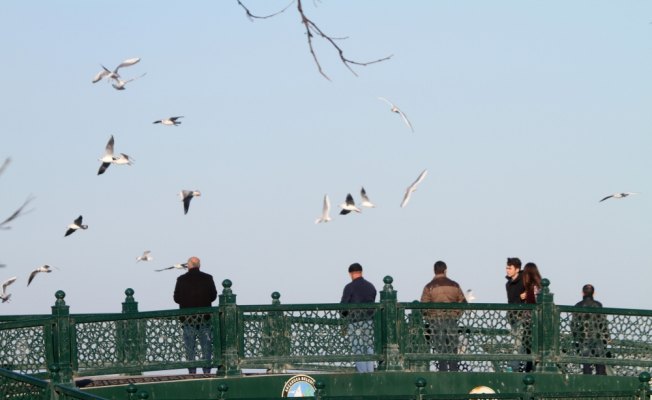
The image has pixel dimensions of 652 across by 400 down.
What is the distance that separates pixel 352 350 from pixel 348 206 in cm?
302

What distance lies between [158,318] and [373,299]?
2862 millimetres

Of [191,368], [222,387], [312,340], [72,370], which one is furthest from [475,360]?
[222,387]

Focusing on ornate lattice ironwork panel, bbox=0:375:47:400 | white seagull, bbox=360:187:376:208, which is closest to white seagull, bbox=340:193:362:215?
white seagull, bbox=360:187:376:208

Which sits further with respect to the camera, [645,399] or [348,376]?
[348,376]

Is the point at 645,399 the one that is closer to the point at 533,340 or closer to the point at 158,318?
the point at 533,340

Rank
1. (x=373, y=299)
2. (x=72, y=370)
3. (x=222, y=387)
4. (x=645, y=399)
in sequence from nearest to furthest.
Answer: (x=222, y=387)
(x=645, y=399)
(x=72, y=370)
(x=373, y=299)

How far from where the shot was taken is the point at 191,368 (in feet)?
69.6

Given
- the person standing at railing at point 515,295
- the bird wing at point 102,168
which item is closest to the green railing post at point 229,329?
the bird wing at point 102,168

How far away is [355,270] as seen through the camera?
2128 centimetres

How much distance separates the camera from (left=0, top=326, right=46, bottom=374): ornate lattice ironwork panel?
64.4 ft

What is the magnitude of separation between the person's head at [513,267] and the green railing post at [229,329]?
3631 millimetres

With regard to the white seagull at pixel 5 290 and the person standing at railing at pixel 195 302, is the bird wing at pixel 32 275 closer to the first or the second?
the white seagull at pixel 5 290

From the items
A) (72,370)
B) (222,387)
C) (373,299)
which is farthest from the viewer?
(373,299)

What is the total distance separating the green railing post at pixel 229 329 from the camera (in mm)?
20703
